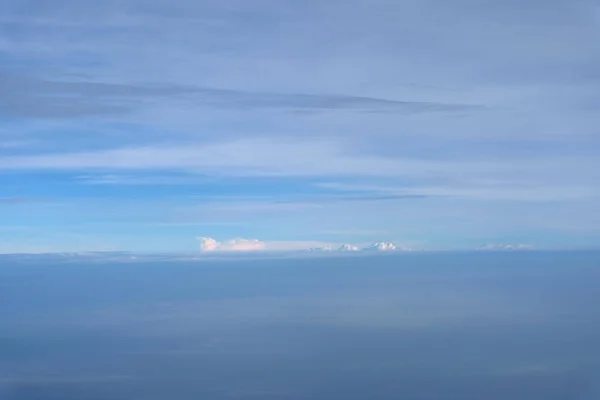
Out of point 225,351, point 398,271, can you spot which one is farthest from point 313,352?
point 398,271

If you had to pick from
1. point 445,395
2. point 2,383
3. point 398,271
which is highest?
point 398,271

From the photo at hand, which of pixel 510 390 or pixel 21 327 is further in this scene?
pixel 21 327

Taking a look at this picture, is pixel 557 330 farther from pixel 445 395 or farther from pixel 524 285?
pixel 524 285

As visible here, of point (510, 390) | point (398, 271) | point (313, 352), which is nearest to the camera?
point (510, 390)

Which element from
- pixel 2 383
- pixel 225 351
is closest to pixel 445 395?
pixel 225 351

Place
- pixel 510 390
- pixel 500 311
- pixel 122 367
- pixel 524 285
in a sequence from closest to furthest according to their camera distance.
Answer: pixel 510 390 < pixel 122 367 < pixel 500 311 < pixel 524 285

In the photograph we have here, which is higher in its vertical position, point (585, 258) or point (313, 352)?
point (585, 258)
